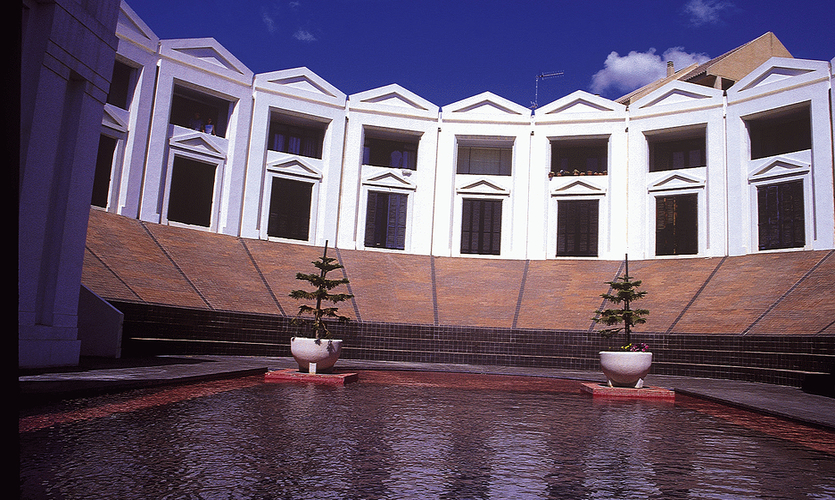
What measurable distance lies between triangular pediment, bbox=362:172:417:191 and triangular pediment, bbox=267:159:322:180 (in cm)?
218

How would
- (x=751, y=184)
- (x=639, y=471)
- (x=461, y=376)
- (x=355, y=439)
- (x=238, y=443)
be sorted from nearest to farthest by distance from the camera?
(x=639, y=471), (x=238, y=443), (x=355, y=439), (x=461, y=376), (x=751, y=184)

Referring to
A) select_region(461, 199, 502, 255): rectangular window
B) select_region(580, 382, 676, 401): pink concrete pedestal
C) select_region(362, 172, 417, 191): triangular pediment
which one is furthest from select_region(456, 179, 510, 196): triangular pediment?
select_region(580, 382, 676, 401): pink concrete pedestal

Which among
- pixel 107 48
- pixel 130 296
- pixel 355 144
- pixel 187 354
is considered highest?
pixel 355 144

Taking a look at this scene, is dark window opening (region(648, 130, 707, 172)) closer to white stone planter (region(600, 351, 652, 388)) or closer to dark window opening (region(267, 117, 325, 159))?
dark window opening (region(267, 117, 325, 159))

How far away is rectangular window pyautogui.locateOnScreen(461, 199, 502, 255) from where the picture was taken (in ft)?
82.5

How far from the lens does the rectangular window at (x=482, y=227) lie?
2516cm

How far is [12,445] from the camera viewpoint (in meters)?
1.32

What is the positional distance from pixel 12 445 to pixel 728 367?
1601 cm

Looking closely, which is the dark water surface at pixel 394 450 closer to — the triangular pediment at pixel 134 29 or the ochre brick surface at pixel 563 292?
the ochre brick surface at pixel 563 292

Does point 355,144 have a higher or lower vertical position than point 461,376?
higher

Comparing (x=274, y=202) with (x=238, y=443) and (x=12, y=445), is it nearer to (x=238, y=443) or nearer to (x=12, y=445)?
(x=238, y=443)

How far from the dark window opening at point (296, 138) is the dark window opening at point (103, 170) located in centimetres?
641

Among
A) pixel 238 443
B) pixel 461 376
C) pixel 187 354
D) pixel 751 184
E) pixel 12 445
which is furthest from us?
pixel 751 184

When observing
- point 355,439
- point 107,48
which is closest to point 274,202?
point 107,48
